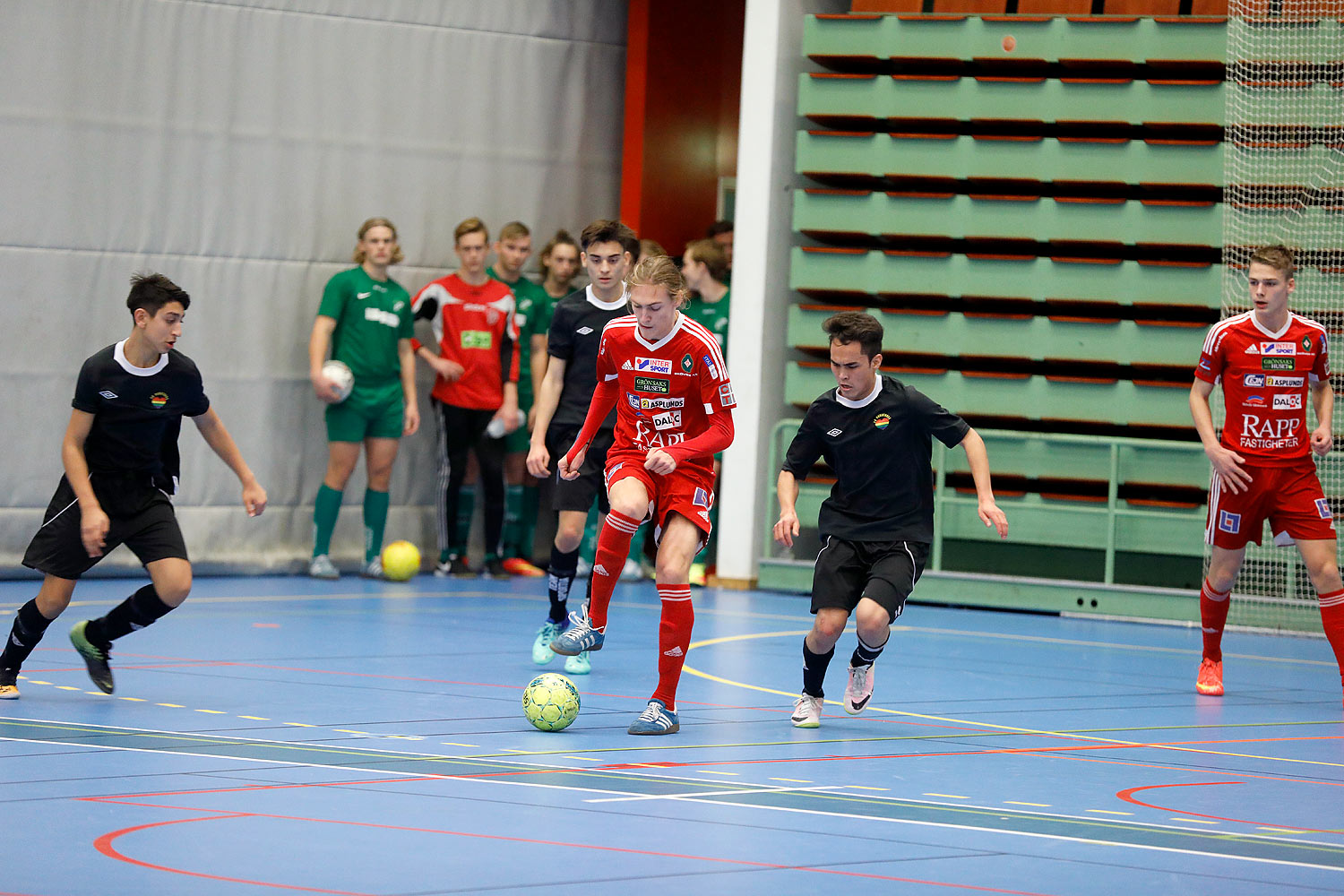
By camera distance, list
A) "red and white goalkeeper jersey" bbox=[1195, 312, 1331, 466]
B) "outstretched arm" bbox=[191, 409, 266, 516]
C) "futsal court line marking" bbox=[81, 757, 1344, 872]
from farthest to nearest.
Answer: "red and white goalkeeper jersey" bbox=[1195, 312, 1331, 466] → "outstretched arm" bbox=[191, 409, 266, 516] → "futsal court line marking" bbox=[81, 757, 1344, 872]

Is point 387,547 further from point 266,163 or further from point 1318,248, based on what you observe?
point 1318,248

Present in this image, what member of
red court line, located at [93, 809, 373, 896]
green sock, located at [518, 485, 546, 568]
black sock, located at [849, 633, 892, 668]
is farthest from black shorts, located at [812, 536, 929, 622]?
green sock, located at [518, 485, 546, 568]

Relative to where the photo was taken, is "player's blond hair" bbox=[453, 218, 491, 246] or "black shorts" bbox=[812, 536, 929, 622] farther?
"player's blond hair" bbox=[453, 218, 491, 246]

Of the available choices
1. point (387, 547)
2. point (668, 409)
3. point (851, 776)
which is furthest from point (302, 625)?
point (851, 776)

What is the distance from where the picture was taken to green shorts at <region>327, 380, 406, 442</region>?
13.9 metres

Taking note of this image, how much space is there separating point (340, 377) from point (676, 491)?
639 cm

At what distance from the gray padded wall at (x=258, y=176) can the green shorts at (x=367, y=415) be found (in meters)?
0.53

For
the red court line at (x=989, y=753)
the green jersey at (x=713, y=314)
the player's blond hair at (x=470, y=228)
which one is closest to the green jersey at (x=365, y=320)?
the player's blond hair at (x=470, y=228)

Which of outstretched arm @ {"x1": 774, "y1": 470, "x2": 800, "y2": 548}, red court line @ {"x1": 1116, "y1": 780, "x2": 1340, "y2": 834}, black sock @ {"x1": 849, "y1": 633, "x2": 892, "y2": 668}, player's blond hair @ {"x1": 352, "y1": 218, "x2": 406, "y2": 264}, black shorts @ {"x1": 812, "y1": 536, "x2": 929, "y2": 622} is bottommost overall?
red court line @ {"x1": 1116, "y1": 780, "x2": 1340, "y2": 834}

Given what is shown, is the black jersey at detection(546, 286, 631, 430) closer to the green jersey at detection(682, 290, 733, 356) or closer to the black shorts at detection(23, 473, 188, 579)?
the black shorts at detection(23, 473, 188, 579)

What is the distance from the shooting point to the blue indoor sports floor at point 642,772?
4.90m

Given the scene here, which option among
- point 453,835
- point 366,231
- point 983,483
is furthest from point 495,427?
point 453,835

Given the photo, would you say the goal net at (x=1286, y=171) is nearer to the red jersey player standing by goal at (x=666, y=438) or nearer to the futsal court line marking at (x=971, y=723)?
the futsal court line marking at (x=971, y=723)

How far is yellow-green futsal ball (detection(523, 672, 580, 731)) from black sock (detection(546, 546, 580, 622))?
7.37 ft
